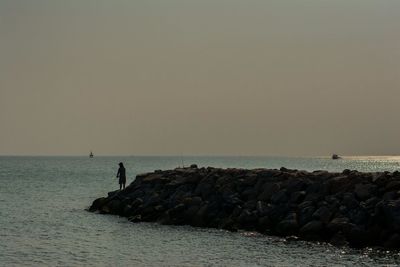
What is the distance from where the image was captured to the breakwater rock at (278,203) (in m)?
22.5

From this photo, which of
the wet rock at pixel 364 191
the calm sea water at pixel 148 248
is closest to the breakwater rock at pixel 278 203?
the wet rock at pixel 364 191

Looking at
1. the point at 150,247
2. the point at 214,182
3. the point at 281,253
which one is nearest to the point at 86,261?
the point at 150,247

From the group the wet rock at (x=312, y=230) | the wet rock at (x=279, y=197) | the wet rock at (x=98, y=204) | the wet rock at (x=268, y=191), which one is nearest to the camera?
the wet rock at (x=312, y=230)

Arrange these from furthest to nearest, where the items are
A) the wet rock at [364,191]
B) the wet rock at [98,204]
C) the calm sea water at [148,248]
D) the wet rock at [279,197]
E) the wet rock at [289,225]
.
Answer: the wet rock at [98,204] → the wet rock at [279,197] → the wet rock at [364,191] → the wet rock at [289,225] → the calm sea water at [148,248]

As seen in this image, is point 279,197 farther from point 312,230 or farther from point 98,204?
point 98,204

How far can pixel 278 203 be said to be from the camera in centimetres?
2636

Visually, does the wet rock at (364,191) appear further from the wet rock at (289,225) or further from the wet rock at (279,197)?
the wet rock at (279,197)

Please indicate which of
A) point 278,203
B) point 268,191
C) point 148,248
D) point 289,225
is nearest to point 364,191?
point 289,225

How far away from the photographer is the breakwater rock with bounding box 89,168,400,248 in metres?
22.5

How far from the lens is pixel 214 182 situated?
3081 cm

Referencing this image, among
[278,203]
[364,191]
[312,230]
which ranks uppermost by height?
[364,191]

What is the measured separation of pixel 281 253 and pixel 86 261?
22.4ft

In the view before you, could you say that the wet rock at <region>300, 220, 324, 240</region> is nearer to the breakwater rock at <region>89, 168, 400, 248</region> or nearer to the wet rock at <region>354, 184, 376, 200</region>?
the breakwater rock at <region>89, 168, 400, 248</region>

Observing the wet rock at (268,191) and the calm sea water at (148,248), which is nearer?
the calm sea water at (148,248)
